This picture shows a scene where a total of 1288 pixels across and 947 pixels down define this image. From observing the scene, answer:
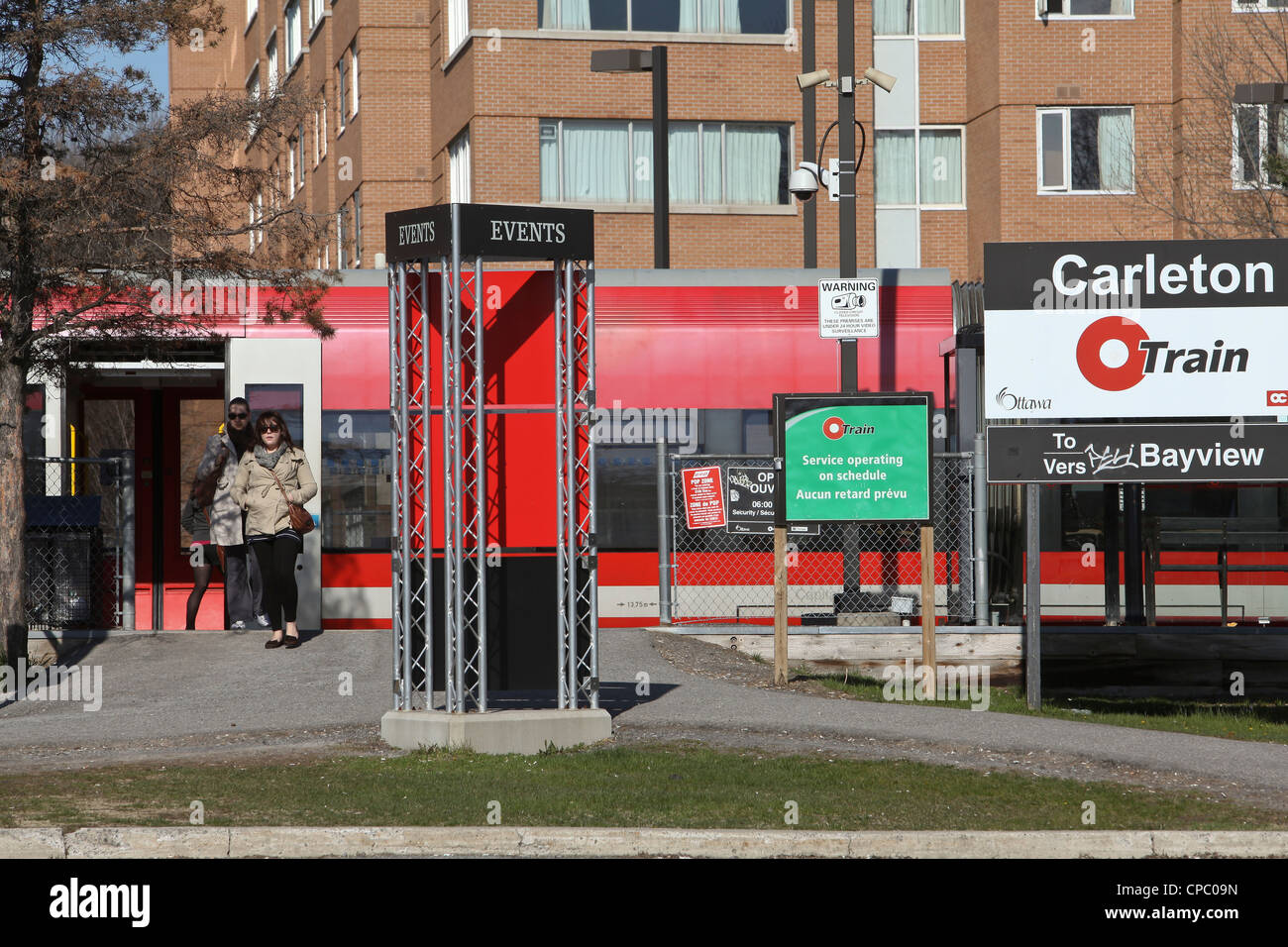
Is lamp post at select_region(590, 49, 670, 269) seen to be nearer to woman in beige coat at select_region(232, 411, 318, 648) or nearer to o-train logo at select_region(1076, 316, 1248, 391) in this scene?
woman in beige coat at select_region(232, 411, 318, 648)

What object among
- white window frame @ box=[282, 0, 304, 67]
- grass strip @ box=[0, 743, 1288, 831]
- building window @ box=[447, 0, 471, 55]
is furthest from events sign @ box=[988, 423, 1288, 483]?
white window frame @ box=[282, 0, 304, 67]

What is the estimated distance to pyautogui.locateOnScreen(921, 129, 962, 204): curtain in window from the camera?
2980 centimetres

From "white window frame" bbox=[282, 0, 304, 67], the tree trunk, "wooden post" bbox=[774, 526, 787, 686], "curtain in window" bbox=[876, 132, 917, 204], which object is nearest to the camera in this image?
"wooden post" bbox=[774, 526, 787, 686]

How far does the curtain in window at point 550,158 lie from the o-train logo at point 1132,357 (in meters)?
16.4

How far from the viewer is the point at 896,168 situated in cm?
2975

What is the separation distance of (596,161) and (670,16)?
2.69 meters

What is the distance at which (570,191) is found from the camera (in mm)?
27672

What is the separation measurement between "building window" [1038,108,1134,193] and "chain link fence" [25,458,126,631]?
18.6 meters

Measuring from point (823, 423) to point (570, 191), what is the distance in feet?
49.1

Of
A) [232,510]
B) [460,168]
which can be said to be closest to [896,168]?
[460,168]

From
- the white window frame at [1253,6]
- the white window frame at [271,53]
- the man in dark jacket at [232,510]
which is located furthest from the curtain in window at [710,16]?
the white window frame at [271,53]

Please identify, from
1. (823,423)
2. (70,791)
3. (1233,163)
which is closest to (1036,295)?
(823,423)

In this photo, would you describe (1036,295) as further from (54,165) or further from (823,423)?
(54,165)
